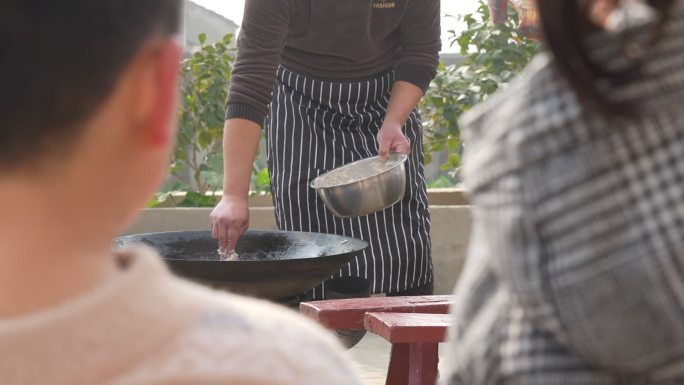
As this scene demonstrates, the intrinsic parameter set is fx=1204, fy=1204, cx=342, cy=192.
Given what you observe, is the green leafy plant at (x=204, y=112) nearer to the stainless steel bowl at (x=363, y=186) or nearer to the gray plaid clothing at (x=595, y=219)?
the stainless steel bowl at (x=363, y=186)

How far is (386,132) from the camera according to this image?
12.0ft

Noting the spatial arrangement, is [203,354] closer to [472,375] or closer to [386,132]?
[472,375]

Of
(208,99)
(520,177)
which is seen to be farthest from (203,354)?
(208,99)

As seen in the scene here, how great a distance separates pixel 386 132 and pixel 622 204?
2.61 m

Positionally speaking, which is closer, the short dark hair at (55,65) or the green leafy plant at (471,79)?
Result: the short dark hair at (55,65)

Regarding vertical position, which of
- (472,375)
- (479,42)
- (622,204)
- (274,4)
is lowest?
(472,375)

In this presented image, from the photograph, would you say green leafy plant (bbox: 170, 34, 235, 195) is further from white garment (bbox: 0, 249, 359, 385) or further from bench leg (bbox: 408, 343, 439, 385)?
white garment (bbox: 0, 249, 359, 385)

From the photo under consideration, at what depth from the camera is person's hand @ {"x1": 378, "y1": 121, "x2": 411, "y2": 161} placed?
12.0 ft

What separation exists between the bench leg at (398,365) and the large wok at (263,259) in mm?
295

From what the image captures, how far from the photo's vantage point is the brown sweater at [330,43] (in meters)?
3.49

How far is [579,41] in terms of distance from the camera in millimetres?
1072

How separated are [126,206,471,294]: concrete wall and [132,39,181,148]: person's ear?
16.7 ft

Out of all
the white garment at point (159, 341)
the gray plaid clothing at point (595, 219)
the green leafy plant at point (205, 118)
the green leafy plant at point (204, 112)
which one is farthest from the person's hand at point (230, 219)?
the green leafy plant at point (204, 112)

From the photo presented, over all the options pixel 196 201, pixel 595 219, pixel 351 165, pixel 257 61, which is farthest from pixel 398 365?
pixel 196 201
